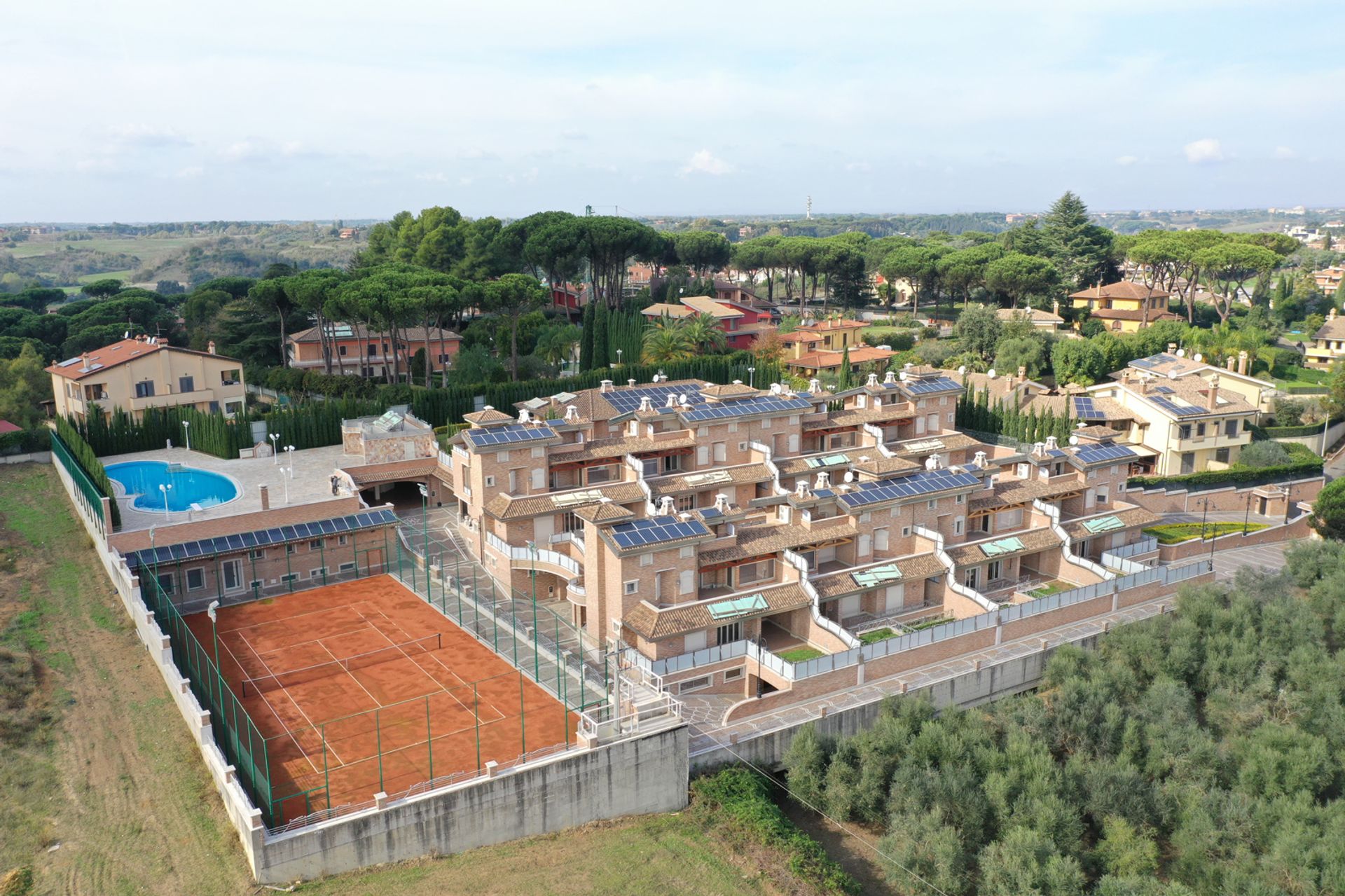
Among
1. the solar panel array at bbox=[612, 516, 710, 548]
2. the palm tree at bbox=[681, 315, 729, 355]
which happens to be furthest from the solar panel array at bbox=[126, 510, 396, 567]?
the palm tree at bbox=[681, 315, 729, 355]

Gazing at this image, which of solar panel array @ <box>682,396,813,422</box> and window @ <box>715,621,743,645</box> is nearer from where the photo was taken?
window @ <box>715,621,743,645</box>

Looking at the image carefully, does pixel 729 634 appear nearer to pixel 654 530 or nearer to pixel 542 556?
pixel 654 530

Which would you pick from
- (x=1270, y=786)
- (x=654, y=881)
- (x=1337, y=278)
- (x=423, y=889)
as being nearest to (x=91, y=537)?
(x=423, y=889)

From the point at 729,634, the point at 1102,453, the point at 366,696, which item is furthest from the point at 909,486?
the point at 366,696

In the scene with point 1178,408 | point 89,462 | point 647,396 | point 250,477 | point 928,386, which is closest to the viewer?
point 89,462

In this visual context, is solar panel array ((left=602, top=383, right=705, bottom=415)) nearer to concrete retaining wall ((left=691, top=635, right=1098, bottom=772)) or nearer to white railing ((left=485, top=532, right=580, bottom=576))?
white railing ((left=485, top=532, right=580, bottom=576))

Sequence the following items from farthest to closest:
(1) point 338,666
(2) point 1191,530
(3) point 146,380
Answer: (3) point 146,380 → (2) point 1191,530 → (1) point 338,666
